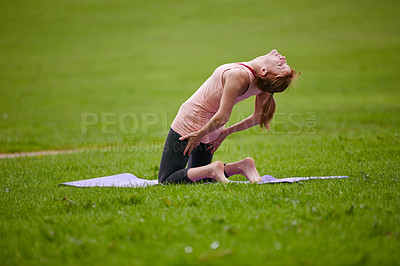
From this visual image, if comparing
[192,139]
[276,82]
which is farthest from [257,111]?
[192,139]

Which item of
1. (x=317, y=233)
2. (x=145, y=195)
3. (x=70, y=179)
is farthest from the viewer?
(x=70, y=179)

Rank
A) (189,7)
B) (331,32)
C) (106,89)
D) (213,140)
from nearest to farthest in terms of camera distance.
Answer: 1. (213,140)
2. (106,89)
3. (331,32)
4. (189,7)

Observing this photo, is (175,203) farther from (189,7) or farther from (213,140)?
(189,7)

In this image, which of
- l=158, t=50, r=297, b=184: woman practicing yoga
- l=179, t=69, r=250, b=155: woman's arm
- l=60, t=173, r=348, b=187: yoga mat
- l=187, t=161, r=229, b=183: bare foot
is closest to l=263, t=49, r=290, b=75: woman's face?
l=158, t=50, r=297, b=184: woman practicing yoga

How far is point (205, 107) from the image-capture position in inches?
206

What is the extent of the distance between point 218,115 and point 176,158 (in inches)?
36.2

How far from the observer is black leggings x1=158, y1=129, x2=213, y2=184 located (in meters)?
5.35

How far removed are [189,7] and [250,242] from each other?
5275cm

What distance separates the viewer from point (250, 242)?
3.40 metres

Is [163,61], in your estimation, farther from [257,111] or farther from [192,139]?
[192,139]

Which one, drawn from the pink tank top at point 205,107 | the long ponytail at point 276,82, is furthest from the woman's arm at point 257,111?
the long ponytail at point 276,82

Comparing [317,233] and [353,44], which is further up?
[353,44]

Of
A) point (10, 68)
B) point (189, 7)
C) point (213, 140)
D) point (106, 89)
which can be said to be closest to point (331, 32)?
point (189, 7)

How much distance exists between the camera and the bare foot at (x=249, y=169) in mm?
5273
